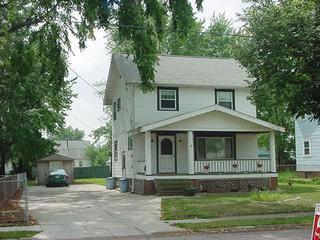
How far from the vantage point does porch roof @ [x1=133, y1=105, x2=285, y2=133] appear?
95.9 feet

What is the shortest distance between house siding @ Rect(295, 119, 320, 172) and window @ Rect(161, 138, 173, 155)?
40.4 feet

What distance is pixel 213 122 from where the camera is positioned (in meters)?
30.6

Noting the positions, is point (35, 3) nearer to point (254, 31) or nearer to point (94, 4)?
point (94, 4)

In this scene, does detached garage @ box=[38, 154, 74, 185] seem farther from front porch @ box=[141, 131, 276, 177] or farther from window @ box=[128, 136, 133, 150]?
front porch @ box=[141, 131, 276, 177]

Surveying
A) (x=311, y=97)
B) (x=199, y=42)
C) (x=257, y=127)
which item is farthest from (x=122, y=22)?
(x=199, y=42)

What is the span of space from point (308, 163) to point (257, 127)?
1045 centimetres

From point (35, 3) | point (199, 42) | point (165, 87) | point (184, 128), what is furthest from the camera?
point (199, 42)

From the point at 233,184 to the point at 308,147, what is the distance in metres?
12.3

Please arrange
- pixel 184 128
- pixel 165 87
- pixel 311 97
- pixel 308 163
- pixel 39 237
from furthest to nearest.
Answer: pixel 308 163, pixel 165 87, pixel 184 128, pixel 311 97, pixel 39 237

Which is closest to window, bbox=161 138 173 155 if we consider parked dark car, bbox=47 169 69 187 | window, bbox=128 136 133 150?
window, bbox=128 136 133 150

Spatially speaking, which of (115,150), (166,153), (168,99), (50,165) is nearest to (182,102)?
(168,99)

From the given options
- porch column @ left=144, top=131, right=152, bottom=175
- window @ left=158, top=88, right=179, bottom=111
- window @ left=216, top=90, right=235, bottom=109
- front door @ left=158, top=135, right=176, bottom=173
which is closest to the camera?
porch column @ left=144, top=131, right=152, bottom=175

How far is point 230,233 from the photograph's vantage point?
14633 mm

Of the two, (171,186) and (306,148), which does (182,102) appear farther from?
(306,148)
